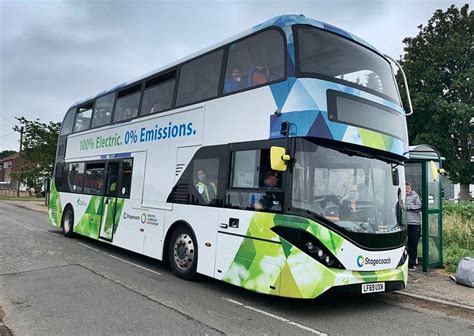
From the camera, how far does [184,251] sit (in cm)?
754

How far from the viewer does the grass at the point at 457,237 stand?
31.4ft

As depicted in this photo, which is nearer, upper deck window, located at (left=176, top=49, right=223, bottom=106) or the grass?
upper deck window, located at (left=176, top=49, right=223, bottom=106)

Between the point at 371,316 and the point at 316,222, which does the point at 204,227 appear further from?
the point at 371,316

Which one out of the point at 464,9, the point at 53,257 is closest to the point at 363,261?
the point at 53,257

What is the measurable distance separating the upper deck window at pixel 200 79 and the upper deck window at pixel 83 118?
16.3 ft

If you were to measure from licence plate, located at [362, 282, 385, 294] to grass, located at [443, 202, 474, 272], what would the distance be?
3993mm

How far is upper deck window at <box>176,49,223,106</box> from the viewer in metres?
7.48

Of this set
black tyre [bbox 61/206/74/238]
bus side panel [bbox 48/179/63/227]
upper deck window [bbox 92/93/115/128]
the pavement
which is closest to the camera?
the pavement

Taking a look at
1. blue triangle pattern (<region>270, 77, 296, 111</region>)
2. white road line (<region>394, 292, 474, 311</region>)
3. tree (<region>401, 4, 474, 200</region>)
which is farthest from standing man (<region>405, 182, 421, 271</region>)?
tree (<region>401, 4, 474, 200</region>)

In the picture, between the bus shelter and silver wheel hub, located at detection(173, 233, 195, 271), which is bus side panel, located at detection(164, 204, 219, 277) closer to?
silver wheel hub, located at detection(173, 233, 195, 271)

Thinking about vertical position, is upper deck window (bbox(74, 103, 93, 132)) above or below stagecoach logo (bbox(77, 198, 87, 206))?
above

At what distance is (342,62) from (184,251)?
423 cm

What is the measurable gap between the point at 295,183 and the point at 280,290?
4.83ft

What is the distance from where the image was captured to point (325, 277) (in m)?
5.38
